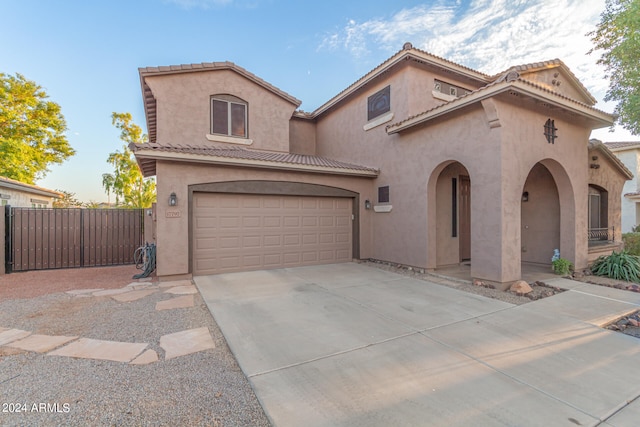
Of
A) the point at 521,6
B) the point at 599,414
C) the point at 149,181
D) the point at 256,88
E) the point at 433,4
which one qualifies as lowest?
the point at 599,414

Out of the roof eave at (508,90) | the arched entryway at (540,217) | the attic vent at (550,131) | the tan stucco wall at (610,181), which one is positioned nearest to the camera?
the roof eave at (508,90)

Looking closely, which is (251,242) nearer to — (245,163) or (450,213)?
(245,163)

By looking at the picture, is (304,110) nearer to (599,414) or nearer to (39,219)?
(39,219)

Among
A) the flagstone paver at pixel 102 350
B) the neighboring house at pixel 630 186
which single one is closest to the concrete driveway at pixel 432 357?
the flagstone paver at pixel 102 350

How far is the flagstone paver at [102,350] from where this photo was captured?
3361 millimetres

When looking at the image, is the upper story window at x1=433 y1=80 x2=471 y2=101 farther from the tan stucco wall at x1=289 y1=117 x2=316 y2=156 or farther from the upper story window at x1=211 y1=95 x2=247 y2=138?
the upper story window at x1=211 y1=95 x2=247 y2=138

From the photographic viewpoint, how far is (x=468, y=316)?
475cm

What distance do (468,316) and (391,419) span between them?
123 inches

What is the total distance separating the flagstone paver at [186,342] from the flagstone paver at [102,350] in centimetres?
29

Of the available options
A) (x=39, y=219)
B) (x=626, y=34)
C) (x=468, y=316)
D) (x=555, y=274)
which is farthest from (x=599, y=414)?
(x=626, y=34)

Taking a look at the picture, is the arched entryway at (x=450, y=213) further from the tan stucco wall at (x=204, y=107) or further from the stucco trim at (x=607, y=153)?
the tan stucco wall at (x=204, y=107)

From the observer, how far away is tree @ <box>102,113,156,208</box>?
17.8m

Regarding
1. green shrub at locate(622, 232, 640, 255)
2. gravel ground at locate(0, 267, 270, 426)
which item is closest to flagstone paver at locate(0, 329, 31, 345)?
gravel ground at locate(0, 267, 270, 426)

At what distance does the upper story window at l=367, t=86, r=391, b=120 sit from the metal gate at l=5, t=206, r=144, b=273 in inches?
367
